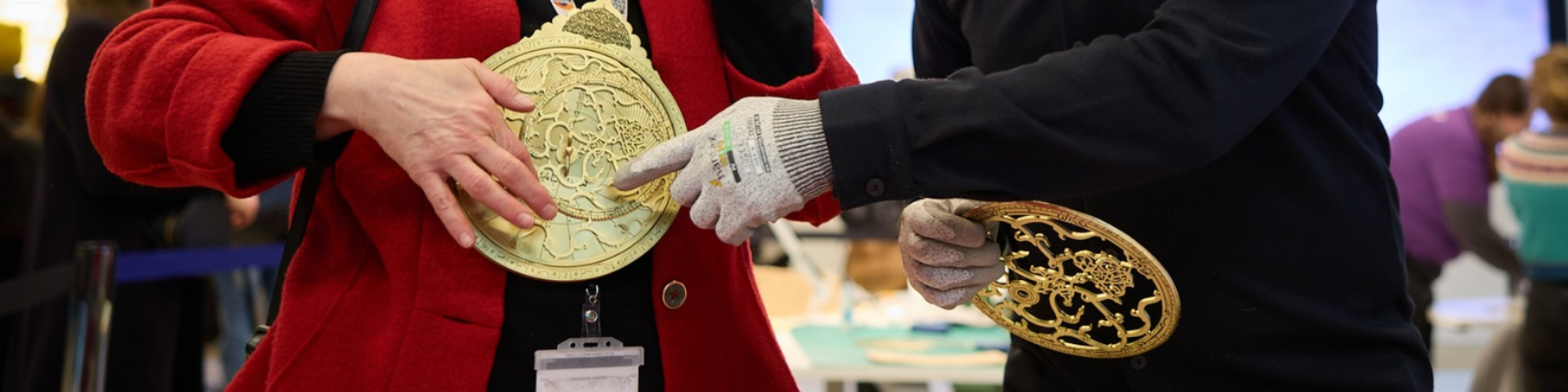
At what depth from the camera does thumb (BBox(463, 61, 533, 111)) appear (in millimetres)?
938

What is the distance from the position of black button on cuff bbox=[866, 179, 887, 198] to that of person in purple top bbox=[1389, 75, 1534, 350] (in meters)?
4.07

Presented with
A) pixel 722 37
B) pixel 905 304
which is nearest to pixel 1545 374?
pixel 905 304

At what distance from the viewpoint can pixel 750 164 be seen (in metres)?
0.92

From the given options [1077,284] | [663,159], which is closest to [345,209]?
[663,159]

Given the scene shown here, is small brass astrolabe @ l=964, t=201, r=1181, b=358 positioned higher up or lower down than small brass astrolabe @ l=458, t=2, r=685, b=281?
lower down

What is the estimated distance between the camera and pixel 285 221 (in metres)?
4.00

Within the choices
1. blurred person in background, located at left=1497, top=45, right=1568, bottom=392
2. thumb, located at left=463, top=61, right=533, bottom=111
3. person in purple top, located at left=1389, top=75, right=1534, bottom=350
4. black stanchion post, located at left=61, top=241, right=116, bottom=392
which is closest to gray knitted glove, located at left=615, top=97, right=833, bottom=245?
thumb, located at left=463, top=61, right=533, bottom=111

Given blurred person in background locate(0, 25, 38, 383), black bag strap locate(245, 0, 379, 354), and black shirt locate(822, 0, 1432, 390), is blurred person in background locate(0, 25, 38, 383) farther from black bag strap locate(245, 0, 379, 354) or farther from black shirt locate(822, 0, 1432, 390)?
black shirt locate(822, 0, 1432, 390)

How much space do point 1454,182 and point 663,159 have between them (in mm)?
4247

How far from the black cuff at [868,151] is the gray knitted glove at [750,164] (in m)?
0.01

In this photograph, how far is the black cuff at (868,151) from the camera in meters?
0.92

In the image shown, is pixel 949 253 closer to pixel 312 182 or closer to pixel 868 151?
pixel 868 151

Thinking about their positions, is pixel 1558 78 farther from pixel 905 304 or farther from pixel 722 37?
pixel 722 37

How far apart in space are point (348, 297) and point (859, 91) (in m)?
0.45
